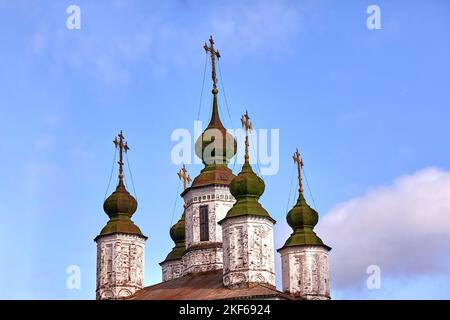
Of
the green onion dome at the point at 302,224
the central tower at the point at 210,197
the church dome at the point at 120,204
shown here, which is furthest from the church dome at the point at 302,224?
the church dome at the point at 120,204

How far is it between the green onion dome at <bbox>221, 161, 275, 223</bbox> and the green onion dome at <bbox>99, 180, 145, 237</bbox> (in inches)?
312

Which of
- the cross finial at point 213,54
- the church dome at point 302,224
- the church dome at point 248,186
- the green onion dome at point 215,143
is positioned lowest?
the church dome at point 302,224

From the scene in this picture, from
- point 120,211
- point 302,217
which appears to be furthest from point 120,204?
point 302,217

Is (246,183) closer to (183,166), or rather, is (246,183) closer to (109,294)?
(109,294)

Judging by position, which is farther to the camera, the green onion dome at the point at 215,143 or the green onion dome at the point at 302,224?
the green onion dome at the point at 215,143

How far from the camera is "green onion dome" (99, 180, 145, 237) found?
5438 centimetres

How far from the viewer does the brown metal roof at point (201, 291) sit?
45.6 meters

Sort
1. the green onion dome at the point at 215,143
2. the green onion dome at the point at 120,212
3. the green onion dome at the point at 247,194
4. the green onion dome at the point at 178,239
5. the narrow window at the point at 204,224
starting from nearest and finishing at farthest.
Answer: the green onion dome at the point at 247,194
the green onion dome at the point at 120,212
the narrow window at the point at 204,224
the green onion dome at the point at 215,143
the green onion dome at the point at 178,239

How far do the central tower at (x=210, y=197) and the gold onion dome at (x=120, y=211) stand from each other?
3.27 m

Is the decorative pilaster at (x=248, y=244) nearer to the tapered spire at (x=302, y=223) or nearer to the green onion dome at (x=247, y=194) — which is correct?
the green onion dome at (x=247, y=194)

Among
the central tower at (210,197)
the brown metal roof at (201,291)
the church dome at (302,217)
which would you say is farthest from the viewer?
the central tower at (210,197)

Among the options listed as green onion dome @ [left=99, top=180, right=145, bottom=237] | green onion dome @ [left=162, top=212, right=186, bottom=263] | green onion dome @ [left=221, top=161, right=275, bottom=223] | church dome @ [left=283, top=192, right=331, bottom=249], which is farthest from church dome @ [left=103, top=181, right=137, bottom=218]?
church dome @ [left=283, top=192, right=331, bottom=249]
